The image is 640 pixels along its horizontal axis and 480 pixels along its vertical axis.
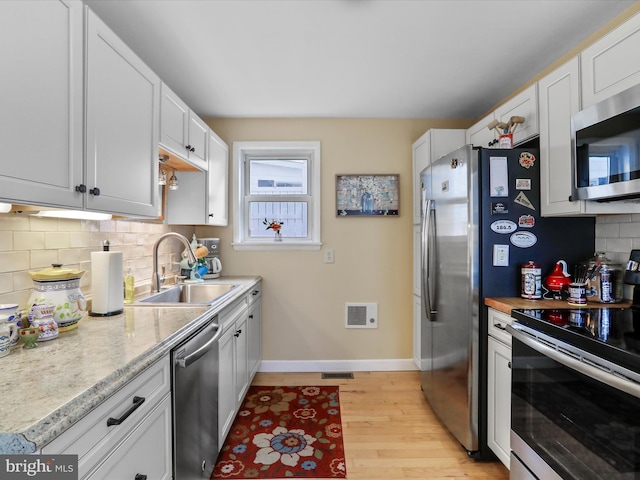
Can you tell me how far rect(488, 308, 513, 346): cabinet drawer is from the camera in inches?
65.2

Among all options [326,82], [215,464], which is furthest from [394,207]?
[215,464]

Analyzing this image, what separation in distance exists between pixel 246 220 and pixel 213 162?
0.74 meters

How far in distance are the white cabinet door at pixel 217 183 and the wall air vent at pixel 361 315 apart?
4.83 ft

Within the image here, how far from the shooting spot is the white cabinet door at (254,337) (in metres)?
2.58

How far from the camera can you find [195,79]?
7.80ft

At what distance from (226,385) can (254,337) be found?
0.82m

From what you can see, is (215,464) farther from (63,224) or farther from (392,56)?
(392,56)

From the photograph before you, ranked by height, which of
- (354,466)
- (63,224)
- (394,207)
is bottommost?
(354,466)

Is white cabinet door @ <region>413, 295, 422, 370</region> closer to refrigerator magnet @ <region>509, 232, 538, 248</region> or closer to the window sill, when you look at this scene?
the window sill

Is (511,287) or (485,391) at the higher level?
(511,287)

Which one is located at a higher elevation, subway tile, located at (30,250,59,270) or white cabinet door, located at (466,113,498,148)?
white cabinet door, located at (466,113,498,148)

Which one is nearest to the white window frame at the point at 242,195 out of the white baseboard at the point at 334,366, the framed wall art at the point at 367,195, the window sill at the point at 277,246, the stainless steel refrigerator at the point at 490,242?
the window sill at the point at 277,246

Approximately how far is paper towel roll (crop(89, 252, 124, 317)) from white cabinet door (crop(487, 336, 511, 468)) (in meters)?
1.99

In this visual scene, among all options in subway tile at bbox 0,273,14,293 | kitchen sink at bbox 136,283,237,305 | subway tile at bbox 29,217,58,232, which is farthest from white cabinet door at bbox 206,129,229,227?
subway tile at bbox 0,273,14,293
